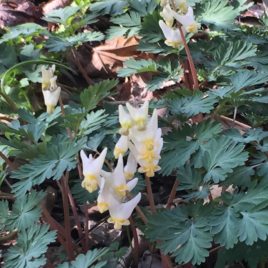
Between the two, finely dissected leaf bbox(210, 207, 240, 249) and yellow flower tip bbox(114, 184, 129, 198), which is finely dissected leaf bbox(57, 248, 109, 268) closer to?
yellow flower tip bbox(114, 184, 129, 198)

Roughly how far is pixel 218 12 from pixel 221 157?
3.52 feet

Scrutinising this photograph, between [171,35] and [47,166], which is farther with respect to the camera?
[171,35]

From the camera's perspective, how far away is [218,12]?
2459 millimetres

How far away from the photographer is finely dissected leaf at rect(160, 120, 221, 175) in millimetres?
1671

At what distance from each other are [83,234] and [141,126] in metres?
0.79

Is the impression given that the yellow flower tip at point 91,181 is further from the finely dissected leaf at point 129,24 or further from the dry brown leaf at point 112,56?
the dry brown leaf at point 112,56

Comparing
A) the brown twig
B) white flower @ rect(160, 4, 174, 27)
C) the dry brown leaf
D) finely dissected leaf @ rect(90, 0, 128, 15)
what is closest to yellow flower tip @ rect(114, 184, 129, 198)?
white flower @ rect(160, 4, 174, 27)

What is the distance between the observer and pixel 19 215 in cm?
165

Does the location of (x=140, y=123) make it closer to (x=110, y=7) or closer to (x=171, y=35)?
(x=171, y=35)

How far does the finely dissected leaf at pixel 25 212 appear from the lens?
5.28 ft

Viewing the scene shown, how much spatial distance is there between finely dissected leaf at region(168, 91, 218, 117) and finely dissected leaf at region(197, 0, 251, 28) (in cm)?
66

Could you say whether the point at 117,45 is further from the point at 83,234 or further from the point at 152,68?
the point at 83,234

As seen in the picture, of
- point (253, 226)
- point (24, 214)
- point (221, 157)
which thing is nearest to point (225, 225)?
point (253, 226)

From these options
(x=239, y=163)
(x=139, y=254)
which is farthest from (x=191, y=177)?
(x=139, y=254)
